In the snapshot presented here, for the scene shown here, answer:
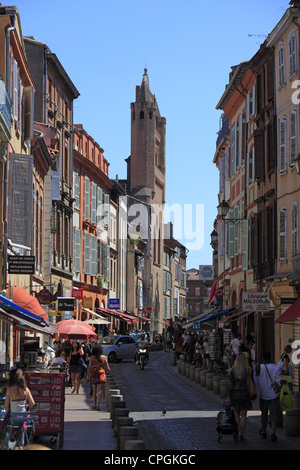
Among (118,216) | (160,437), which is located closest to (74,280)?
(118,216)

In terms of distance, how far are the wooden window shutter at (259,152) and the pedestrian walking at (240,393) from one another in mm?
20573

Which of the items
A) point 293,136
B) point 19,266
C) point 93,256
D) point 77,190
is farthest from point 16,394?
point 93,256

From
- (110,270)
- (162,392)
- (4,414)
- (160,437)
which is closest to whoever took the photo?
(4,414)

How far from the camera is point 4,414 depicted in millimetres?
15297

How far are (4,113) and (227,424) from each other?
14.3 m

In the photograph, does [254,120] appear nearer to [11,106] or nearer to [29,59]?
[11,106]

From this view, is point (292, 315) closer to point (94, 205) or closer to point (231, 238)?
point (231, 238)

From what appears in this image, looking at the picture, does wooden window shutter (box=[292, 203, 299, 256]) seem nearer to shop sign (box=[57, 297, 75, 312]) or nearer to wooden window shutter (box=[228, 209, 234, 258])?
shop sign (box=[57, 297, 75, 312])

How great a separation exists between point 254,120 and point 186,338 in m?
18.4

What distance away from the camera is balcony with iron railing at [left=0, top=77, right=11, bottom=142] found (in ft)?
89.7

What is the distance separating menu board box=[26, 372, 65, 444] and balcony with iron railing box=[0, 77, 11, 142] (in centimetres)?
1213

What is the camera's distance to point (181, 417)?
21.9 meters

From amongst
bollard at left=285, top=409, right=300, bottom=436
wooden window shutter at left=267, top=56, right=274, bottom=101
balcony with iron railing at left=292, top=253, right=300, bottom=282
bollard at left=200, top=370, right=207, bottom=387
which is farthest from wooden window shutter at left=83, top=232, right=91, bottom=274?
bollard at left=285, top=409, right=300, bottom=436

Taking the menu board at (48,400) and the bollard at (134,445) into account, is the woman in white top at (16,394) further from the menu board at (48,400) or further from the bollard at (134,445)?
the bollard at (134,445)
